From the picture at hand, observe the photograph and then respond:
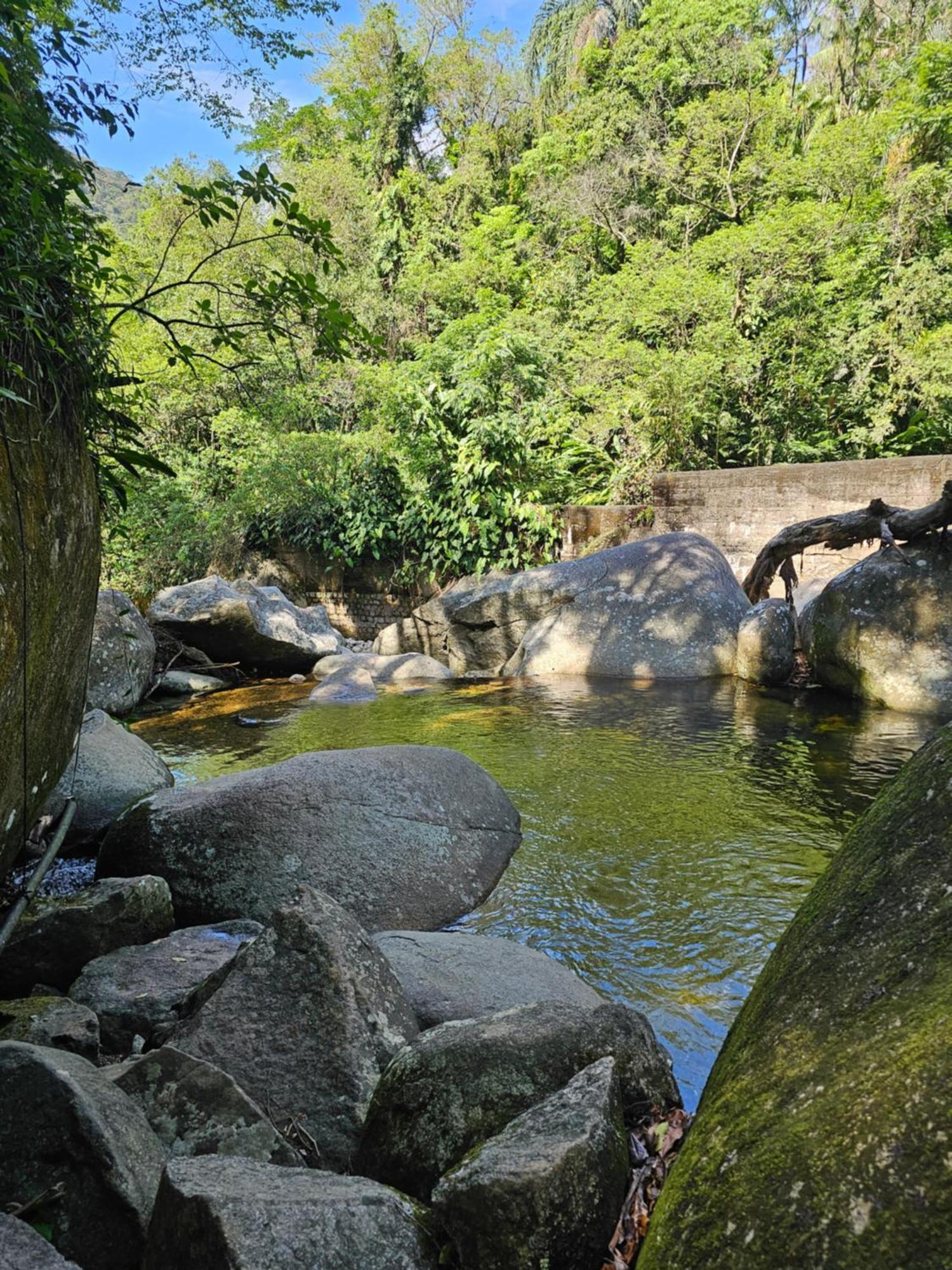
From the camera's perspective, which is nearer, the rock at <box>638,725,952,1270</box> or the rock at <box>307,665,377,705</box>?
the rock at <box>638,725,952,1270</box>

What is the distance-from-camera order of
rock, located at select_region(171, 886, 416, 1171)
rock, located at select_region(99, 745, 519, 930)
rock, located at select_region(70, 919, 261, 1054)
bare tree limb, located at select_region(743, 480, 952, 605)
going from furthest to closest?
bare tree limb, located at select_region(743, 480, 952, 605) → rock, located at select_region(99, 745, 519, 930) → rock, located at select_region(70, 919, 261, 1054) → rock, located at select_region(171, 886, 416, 1171)

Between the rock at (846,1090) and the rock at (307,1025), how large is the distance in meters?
1.20

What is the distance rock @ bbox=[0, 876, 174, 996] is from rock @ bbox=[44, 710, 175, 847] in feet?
3.91

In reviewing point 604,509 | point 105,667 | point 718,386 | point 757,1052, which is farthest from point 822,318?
point 757,1052

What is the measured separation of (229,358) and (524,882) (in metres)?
15.5

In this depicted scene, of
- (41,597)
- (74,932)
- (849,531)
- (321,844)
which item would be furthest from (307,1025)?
(849,531)

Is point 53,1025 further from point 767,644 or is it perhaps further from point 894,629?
point 767,644

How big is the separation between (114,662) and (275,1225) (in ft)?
29.3

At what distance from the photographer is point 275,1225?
1.52 m

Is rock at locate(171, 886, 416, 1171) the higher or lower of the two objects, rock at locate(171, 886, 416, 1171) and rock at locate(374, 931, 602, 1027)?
the higher

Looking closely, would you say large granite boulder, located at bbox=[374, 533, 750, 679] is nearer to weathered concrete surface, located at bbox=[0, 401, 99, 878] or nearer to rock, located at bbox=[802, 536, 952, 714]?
rock, located at bbox=[802, 536, 952, 714]

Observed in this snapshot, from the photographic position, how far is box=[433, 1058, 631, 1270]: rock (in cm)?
158

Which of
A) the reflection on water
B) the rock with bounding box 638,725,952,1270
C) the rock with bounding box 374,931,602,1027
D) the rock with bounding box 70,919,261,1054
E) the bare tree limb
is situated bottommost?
the reflection on water

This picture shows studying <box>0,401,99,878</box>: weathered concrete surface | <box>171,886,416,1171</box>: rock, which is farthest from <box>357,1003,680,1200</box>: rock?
<box>0,401,99,878</box>: weathered concrete surface
